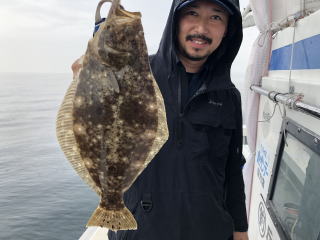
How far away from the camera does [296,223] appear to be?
2.68m

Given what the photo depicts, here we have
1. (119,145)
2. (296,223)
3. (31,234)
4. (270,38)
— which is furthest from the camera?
(31,234)

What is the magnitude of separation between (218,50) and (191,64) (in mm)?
302

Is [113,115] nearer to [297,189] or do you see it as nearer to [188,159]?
[188,159]

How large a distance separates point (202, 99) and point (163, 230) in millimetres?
1031

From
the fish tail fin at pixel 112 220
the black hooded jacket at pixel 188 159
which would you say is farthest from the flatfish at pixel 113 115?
the black hooded jacket at pixel 188 159

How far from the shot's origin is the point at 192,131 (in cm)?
227

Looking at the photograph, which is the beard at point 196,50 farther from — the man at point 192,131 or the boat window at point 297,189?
the boat window at point 297,189

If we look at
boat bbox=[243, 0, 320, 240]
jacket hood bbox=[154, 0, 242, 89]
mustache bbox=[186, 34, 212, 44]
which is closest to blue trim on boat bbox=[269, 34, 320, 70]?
boat bbox=[243, 0, 320, 240]

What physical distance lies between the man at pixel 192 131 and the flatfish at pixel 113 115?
601mm

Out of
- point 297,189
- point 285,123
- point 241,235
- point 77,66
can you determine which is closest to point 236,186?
point 241,235

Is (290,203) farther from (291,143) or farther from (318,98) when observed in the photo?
(318,98)

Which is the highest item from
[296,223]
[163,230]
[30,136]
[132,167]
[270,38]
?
[270,38]

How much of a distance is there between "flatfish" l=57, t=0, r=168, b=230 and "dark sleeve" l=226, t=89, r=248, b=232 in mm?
1270

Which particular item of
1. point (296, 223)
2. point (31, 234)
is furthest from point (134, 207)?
point (31, 234)
